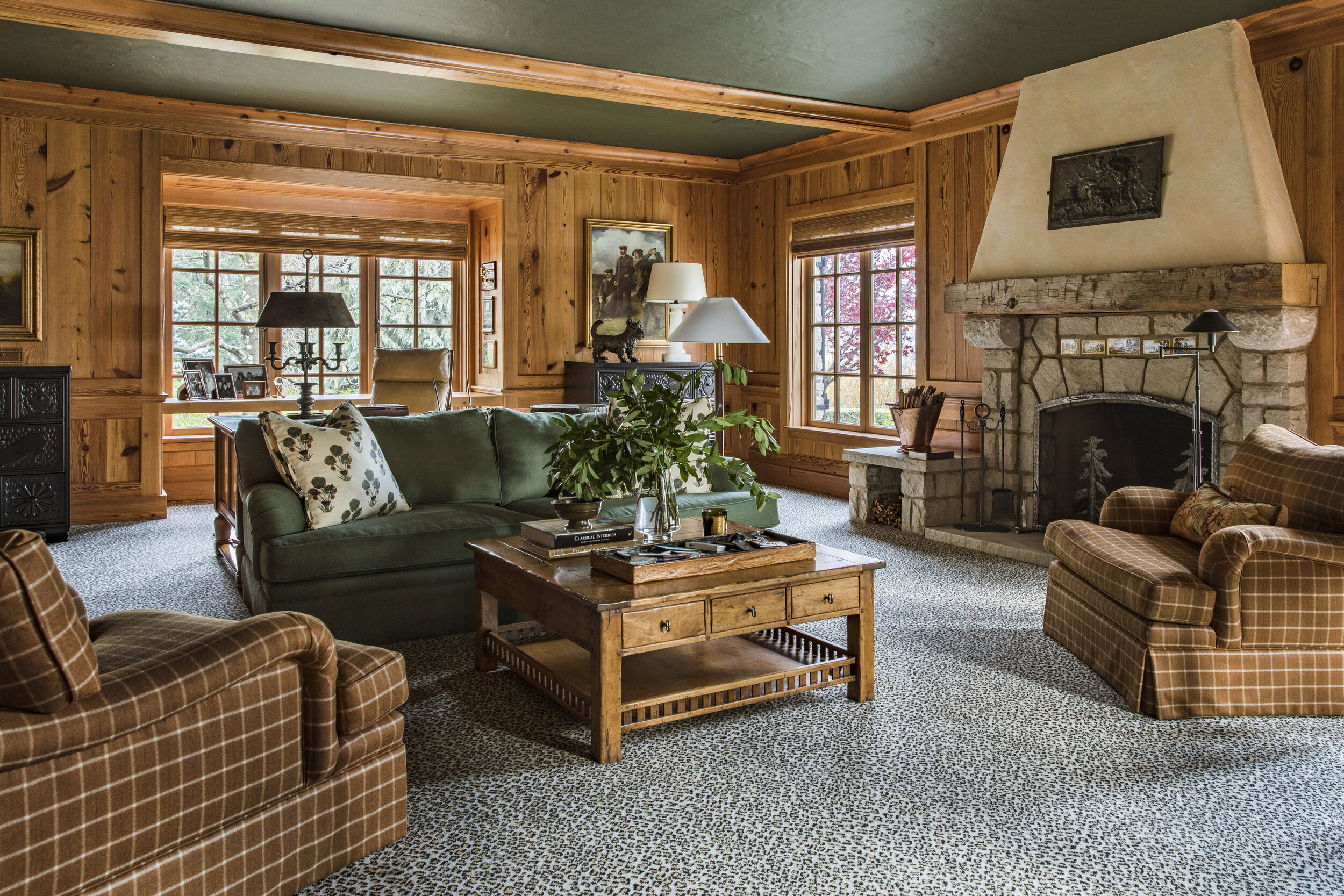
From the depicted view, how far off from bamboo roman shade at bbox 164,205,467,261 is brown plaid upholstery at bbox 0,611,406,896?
5539mm

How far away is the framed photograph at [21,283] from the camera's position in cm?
595

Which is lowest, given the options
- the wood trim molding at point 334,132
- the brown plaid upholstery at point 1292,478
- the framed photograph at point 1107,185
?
the brown plaid upholstery at point 1292,478

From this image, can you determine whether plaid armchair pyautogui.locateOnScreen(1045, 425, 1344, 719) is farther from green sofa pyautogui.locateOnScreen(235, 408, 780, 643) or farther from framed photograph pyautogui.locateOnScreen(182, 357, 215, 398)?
framed photograph pyautogui.locateOnScreen(182, 357, 215, 398)

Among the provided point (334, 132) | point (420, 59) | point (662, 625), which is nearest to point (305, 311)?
point (420, 59)

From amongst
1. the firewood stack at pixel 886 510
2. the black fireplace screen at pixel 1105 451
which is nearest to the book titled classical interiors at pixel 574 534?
the black fireplace screen at pixel 1105 451

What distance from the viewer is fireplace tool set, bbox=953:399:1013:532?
5.66m

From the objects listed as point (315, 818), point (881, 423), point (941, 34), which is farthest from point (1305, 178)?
point (315, 818)

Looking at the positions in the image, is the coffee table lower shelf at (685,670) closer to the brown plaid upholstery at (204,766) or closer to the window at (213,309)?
the brown plaid upholstery at (204,766)

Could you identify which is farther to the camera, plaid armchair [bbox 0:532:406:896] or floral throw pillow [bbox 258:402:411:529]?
floral throw pillow [bbox 258:402:411:529]

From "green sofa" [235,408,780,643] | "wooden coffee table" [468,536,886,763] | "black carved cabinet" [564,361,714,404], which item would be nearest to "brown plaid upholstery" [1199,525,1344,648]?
"wooden coffee table" [468,536,886,763]

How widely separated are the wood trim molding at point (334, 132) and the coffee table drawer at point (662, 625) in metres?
5.31

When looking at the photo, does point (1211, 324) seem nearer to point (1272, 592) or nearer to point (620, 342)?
point (1272, 592)

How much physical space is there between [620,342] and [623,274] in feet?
1.86

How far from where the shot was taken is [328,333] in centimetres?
761
